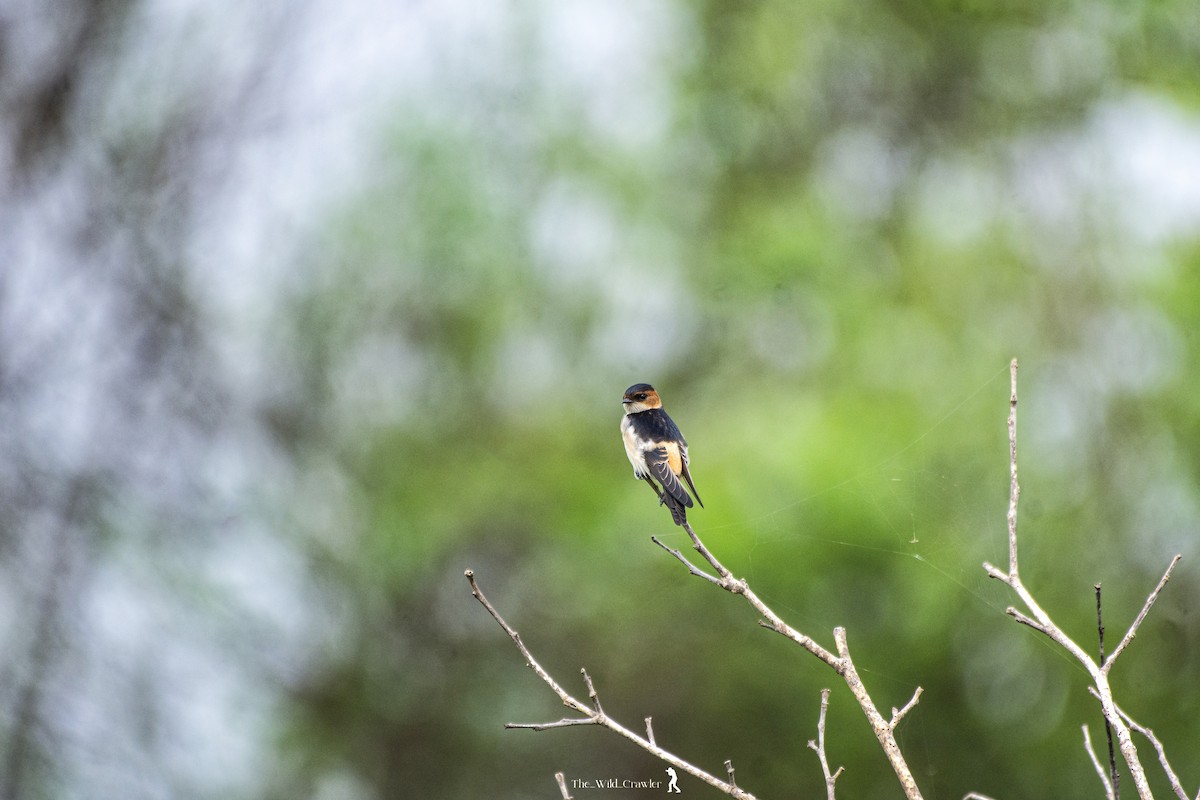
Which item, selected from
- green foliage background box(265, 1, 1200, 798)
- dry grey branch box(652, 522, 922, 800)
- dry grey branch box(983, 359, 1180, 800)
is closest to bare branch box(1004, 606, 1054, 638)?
dry grey branch box(983, 359, 1180, 800)

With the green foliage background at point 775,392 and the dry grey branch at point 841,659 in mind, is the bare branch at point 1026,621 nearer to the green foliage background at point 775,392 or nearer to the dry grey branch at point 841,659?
the dry grey branch at point 841,659

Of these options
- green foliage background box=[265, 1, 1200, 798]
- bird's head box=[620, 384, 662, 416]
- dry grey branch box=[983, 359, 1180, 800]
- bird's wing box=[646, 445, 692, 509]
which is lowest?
dry grey branch box=[983, 359, 1180, 800]

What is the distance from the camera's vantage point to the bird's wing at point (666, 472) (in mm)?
1478

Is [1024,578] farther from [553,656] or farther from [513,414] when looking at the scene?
[513,414]

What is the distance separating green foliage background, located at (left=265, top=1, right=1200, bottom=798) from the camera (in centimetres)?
631

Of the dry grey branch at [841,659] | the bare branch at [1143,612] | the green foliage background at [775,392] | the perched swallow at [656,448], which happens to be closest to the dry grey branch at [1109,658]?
the bare branch at [1143,612]

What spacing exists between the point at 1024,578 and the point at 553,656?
2.90 m

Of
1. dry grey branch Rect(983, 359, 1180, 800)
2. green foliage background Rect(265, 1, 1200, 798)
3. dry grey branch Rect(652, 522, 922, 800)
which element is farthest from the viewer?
green foliage background Rect(265, 1, 1200, 798)

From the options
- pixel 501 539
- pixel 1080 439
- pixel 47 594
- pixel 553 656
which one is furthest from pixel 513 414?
pixel 1080 439

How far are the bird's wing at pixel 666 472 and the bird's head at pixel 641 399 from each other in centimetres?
15

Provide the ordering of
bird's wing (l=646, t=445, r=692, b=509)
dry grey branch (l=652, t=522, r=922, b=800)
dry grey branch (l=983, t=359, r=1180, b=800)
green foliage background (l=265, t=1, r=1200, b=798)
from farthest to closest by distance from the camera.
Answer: green foliage background (l=265, t=1, r=1200, b=798) < bird's wing (l=646, t=445, r=692, b=509) < dry grey branch (l=652, t=522, r=922, b=800) < dry grey branch (l=983, t=359, r=1180, b=800)

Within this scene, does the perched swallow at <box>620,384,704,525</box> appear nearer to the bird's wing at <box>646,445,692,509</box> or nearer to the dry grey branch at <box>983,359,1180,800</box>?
the bird's wing at <box>646,445,692,509</box>

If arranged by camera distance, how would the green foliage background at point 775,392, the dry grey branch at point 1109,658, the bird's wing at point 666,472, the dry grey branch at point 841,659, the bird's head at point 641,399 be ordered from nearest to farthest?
the dry grey branch at point 1109,658
the dry grey branch at point 841,659
the bird's wing at point 666,472
the bird's head at point 641,399
the green foliage background at point 775,392

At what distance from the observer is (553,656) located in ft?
22.4
